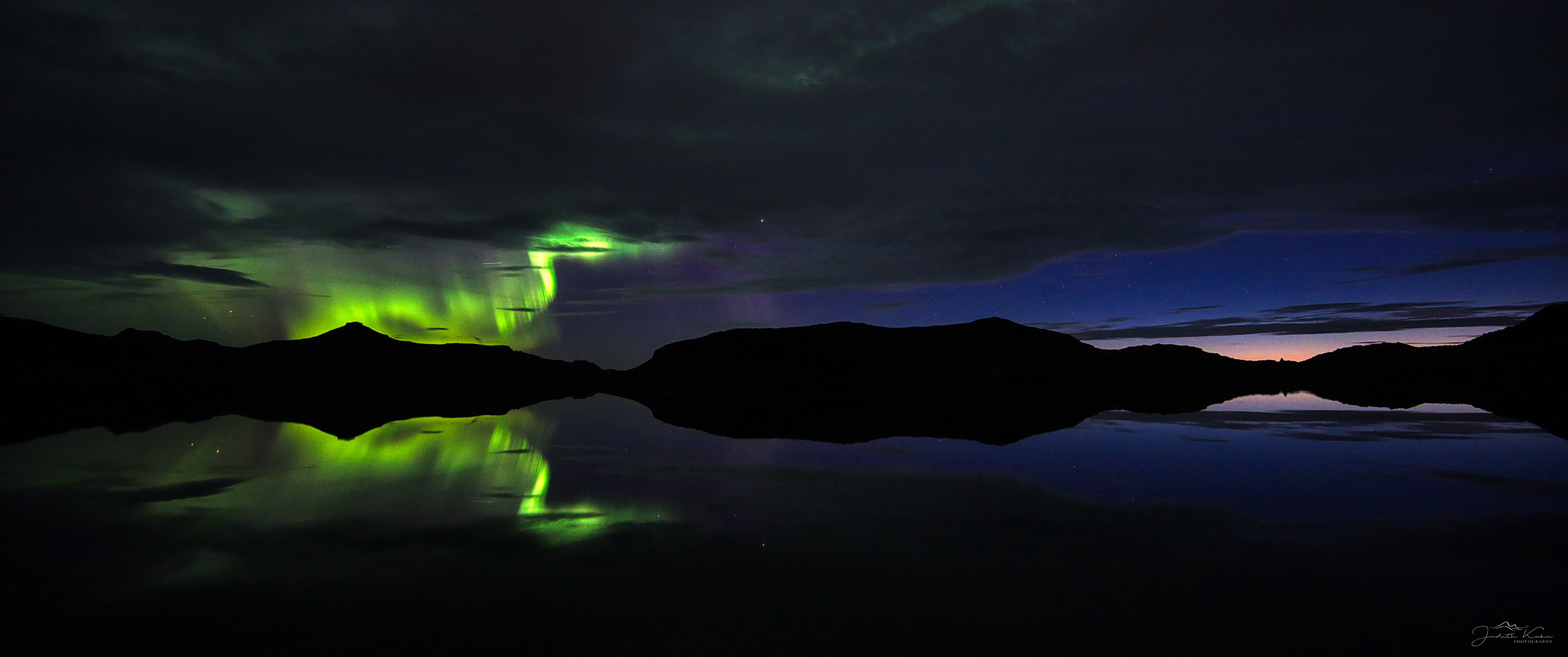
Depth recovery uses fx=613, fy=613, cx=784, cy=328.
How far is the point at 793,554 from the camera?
23.0 ft

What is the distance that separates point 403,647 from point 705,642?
2.35 meters

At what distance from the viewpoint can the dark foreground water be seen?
5023 mm

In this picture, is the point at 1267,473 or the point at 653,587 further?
the point at 1267,473

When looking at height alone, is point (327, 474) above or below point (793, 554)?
above

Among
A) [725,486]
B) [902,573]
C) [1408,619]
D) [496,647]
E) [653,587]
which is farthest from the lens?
[725,486]

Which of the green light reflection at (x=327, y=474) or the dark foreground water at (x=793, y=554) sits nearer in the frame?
the dark foreground water at (x=793, y=554)

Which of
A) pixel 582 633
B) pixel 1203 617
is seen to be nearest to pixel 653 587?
pixel 582 633

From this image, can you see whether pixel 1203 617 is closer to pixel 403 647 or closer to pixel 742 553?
pixel 742 553

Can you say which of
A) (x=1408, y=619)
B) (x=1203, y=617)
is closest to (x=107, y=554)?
(x=1203, y=617)

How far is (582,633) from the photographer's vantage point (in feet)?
16.3

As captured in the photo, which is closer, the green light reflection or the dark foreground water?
the dark foreground water

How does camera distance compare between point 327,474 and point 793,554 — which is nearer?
point 793,554

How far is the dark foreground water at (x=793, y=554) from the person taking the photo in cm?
502

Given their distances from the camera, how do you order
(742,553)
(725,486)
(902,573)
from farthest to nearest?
(725,486) → (742,553) → (902,573)
